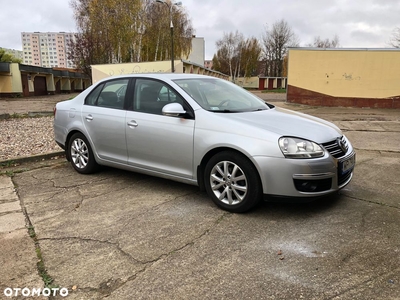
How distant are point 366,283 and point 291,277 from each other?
21.2 inches

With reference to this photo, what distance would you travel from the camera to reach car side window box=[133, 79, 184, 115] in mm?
4353

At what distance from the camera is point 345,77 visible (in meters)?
17.4

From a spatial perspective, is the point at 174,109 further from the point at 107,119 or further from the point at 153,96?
the point at 107,119

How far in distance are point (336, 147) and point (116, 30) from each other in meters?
35.3

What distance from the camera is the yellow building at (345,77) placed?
1667 centimetres

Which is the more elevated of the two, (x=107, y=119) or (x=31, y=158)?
(x=107, y=119)

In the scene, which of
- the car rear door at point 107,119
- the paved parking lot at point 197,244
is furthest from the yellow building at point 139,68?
the paved parking lot at point 197,244

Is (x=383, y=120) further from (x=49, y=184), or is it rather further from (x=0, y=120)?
(x=0, y=120)

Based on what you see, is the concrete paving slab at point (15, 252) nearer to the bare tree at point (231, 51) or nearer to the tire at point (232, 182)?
the tire at point (232, 182)

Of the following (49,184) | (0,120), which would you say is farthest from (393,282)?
(0,120)

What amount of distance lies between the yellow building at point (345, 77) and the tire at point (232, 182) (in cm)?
1589

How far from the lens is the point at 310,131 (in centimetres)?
374

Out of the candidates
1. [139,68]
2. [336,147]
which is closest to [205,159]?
[336,147]

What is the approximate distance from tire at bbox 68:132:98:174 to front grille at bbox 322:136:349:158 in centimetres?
346
